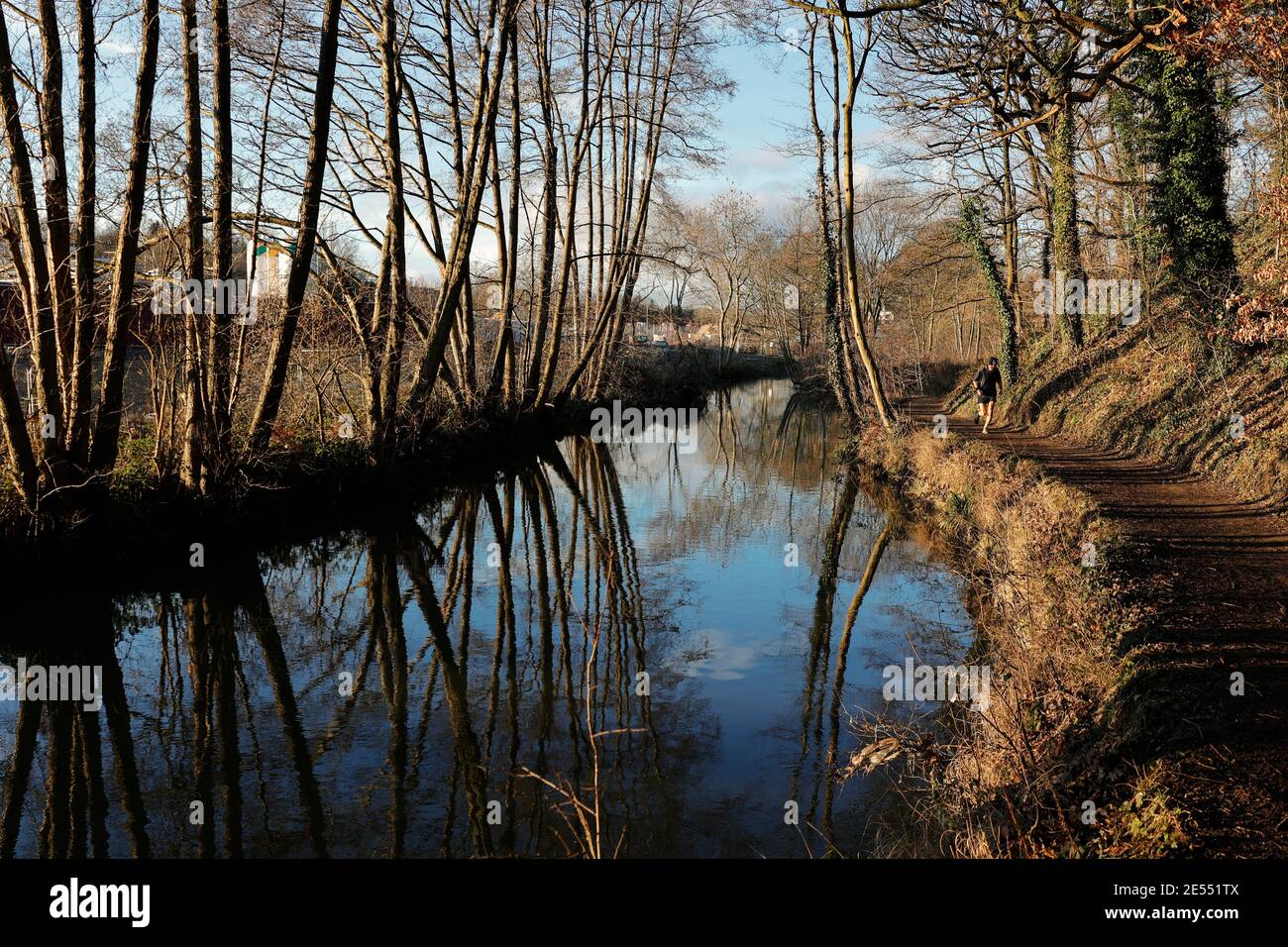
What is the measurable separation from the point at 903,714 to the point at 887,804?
149 cm

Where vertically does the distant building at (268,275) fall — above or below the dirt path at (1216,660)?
above

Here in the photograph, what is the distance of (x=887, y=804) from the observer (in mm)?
5633

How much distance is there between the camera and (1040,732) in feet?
18.5

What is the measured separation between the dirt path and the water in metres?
1.73

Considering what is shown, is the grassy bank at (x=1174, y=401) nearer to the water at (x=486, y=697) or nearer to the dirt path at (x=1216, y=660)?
the dirt path at (x=1216, y=660)

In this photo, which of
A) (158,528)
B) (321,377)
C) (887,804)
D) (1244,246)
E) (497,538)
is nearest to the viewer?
(887,804)

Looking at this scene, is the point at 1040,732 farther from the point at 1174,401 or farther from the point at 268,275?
the point at 268,275

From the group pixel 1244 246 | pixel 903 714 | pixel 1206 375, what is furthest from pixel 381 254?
pixel 1244 246

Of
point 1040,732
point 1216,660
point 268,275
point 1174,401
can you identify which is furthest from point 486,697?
point 1174,401

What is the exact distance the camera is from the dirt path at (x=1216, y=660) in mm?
4059

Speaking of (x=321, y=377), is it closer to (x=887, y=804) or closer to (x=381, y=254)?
(x=381, y=254)

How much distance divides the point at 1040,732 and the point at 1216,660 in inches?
44.9

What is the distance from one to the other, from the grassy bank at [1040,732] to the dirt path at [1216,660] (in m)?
0.17

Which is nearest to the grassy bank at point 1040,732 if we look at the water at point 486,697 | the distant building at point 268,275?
the water at point 486,697
